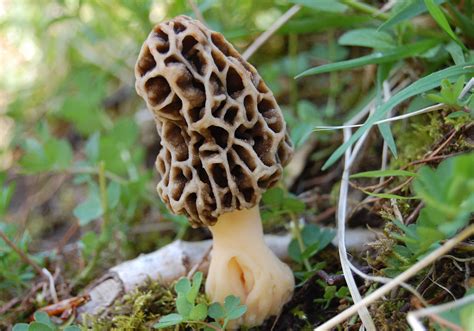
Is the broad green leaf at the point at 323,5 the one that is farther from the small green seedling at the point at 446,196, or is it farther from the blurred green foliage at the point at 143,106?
the small green seedling at the point at 446,196

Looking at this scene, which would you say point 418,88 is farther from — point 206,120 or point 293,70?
point 293,70

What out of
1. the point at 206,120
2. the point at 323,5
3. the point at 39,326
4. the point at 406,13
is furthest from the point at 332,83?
the point at 39,326

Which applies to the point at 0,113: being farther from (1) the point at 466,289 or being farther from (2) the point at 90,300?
(1) the point at 466,289

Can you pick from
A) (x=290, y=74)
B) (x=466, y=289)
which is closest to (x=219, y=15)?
(x=290, y=74)

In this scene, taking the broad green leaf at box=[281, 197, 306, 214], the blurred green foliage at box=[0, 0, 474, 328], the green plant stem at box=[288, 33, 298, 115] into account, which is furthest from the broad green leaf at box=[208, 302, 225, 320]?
the green plant stem at box=[288, 33, 298, 115]

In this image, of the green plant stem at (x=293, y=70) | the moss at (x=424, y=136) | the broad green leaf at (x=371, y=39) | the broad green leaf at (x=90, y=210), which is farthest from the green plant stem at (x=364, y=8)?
the broad green leaf at (x=90, y=210)
